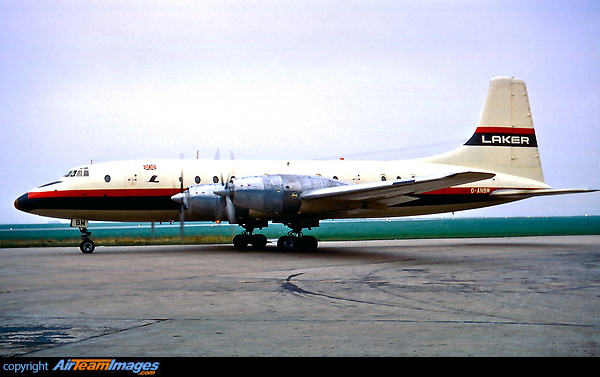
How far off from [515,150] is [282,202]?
14.7 metres

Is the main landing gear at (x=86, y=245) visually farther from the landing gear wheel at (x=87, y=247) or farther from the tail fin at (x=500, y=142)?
the tail fin at (x=500, y=142)

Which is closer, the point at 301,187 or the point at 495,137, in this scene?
the point at 301,187

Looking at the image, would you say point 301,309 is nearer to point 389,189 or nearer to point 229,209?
point 389,189

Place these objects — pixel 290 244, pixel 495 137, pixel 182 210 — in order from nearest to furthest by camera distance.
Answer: pixel 182 210 → pixel 290 244 → pixel 495 137

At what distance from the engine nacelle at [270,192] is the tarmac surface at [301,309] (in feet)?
13.5

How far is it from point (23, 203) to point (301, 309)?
1804 cm

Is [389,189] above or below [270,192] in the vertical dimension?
below

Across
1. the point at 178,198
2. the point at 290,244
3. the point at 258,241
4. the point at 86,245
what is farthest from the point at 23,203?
the point at 290,244

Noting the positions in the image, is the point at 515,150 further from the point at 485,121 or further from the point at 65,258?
the point at 65,258

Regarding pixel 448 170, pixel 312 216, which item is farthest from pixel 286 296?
pixel 448 170

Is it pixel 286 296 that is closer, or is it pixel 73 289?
pixel 286 296

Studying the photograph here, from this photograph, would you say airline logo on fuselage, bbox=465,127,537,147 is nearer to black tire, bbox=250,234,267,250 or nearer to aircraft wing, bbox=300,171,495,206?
aircraft wing, bbox=300,171,495,206

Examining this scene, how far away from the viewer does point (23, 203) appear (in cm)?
2406
